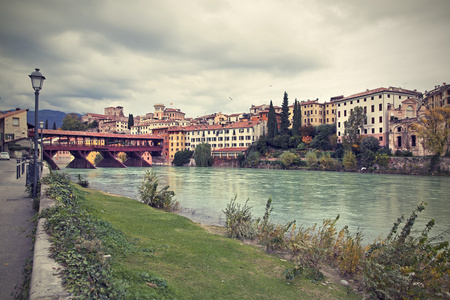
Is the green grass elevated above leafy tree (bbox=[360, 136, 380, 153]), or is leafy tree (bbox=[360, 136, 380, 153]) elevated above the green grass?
leafy tree (bbox=[360, 136, 380, 153])

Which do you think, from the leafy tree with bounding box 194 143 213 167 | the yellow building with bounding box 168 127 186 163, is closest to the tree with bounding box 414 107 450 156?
the leafy tree with bounding box 194 143 213 167

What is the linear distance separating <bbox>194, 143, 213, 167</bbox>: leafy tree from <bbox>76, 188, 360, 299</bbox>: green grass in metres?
66.6

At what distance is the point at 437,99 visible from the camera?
5244 centimetres

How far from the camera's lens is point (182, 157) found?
78.9m

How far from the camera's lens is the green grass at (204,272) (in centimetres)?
425

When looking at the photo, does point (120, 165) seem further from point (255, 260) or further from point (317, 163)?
point (255, 260)

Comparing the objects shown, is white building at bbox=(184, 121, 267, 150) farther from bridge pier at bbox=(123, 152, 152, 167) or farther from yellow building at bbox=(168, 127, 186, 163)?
bridge pier at bbox=(123, 152, 152, 167)

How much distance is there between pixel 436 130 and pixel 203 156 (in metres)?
48.3

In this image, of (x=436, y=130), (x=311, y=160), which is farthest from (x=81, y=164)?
(x=436, y=130)

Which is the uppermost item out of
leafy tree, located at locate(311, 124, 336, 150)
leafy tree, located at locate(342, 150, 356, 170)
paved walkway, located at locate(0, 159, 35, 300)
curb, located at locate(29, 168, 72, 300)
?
leafy tree, located at locate(311, 124, 336, 150)

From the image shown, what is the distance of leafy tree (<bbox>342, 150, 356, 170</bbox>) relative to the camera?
172 ft

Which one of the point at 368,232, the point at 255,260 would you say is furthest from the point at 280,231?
the point at 368,232

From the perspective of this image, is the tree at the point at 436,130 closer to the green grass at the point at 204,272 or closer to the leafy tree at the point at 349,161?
the leafy tree at the point at 349,161

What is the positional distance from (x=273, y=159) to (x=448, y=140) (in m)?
31.8
